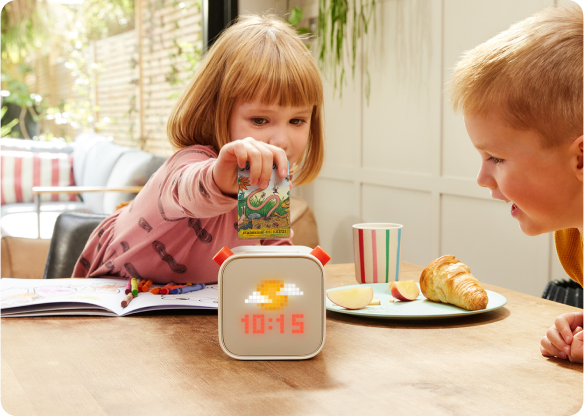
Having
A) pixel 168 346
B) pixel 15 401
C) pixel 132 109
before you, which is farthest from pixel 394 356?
pixel 132 109

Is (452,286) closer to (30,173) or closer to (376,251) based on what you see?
(376,251)

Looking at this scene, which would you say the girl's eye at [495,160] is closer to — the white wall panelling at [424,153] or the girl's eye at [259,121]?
the girl's eye at [259,121]

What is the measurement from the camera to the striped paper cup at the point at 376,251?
107cm

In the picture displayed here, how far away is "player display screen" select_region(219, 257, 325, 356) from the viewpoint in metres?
0.67

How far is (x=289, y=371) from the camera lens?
631mm

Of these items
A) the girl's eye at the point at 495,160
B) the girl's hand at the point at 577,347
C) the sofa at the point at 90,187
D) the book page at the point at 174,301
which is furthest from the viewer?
the sofa at the point at 90,187

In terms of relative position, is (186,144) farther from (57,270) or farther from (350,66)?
Result: (350,66)

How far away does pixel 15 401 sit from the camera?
0.54 metres

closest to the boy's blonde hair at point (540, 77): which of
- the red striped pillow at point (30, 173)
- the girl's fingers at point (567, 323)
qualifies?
the girl's fingers at point (567, 323)

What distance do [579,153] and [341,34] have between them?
2.13m

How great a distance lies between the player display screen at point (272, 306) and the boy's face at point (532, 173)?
273mm

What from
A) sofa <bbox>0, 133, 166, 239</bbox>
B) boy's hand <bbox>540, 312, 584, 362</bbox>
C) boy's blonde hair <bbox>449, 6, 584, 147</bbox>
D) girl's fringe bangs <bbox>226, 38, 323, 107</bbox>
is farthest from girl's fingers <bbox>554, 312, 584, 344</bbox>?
sofa <bbox>0, 133, 166, 239</bbox>

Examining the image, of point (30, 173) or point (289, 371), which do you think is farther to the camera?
point (30, 173)

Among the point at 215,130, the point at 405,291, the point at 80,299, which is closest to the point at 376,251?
the point at 405,291
